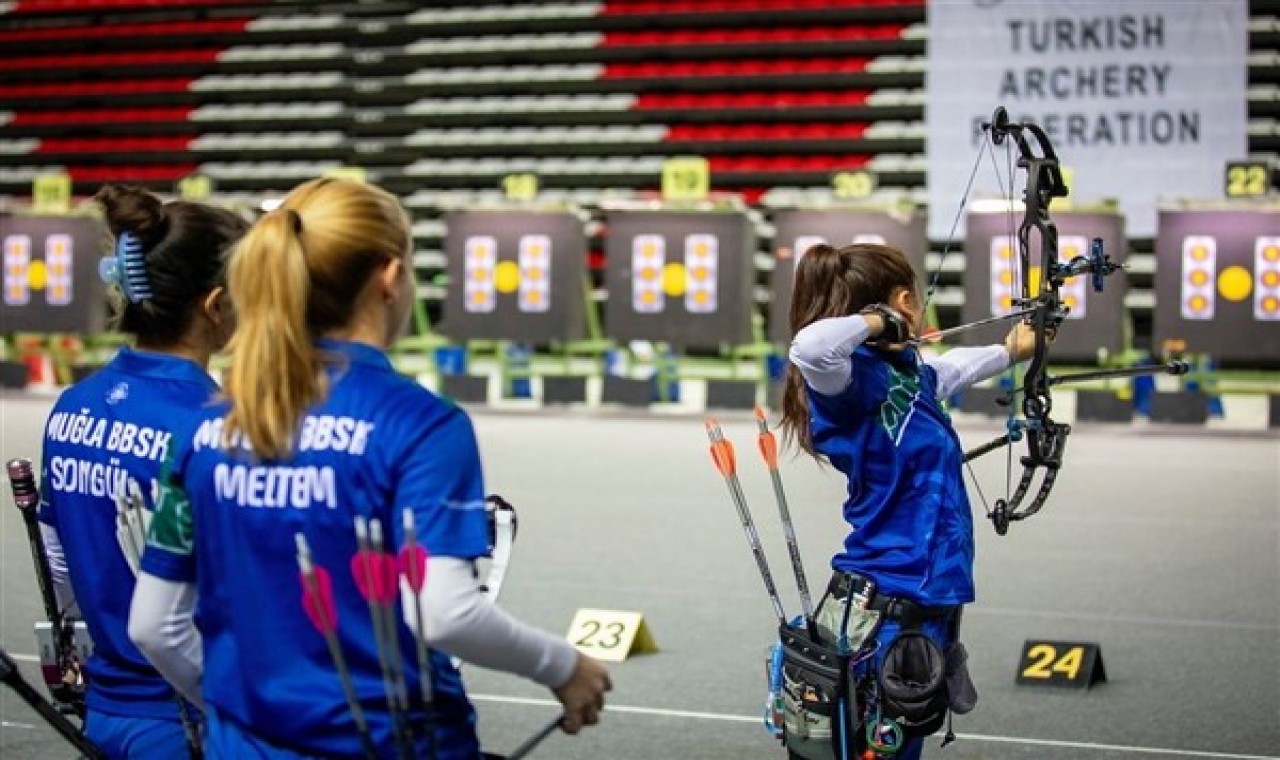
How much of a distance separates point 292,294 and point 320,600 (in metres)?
0.30

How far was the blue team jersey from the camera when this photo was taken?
117 inches

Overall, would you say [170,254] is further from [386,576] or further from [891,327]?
[891,327]

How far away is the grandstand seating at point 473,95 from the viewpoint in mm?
16531

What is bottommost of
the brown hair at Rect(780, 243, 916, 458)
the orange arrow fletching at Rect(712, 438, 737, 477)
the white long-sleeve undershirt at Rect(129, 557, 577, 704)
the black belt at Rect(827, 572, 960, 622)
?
the black belt at Rect(827, 572, 960, 622)

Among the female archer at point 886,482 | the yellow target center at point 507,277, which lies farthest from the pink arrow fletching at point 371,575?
the yellow target center at point 507,277

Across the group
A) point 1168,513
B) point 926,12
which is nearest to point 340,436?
point 1168,513

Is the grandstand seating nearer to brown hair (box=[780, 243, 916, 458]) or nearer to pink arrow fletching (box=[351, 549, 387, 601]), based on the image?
brown hair (box=[780, 243, 916, 458])

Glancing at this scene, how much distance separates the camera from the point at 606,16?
57.3ft

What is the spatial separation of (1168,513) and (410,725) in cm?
662

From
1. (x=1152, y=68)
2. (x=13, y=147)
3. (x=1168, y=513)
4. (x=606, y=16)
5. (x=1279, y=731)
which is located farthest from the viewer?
(x=13, y=147)

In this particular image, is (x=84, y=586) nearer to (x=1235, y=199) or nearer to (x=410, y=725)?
(x=410, y=725)

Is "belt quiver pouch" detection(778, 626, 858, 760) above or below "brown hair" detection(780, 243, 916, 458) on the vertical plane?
below

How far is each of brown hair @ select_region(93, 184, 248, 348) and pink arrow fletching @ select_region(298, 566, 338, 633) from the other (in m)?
0.70

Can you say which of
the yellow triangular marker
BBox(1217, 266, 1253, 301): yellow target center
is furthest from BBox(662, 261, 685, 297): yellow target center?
the yellow triangular marker
